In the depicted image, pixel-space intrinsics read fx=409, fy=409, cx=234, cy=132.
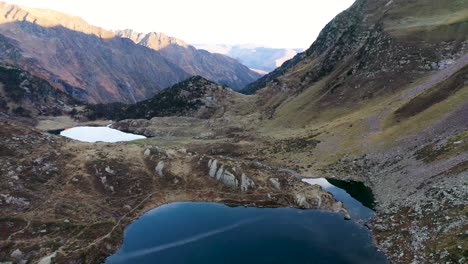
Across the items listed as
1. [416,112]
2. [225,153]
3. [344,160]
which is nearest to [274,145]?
[225,153]

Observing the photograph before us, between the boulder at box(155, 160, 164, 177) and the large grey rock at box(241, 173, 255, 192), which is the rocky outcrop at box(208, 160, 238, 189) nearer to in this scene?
the large grey rock at box(241, 173, 255, 192)

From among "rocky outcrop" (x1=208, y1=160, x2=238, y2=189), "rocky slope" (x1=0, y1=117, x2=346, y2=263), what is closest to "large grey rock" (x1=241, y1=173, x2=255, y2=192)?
"rocky slope" (x1=0, y1=117, x2=346, y2=263)

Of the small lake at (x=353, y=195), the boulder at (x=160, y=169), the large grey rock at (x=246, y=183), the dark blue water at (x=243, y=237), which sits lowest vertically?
the small lake at (x=353, y=195)

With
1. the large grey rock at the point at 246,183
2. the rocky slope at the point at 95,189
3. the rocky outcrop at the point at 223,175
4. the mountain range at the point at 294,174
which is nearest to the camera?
the mountain range at the point at 294,174

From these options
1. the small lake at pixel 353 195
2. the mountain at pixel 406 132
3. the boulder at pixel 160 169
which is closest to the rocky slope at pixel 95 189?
the boulder at pixel 160 169

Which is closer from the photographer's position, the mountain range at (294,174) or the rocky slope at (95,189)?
the mountain range at (294,174)

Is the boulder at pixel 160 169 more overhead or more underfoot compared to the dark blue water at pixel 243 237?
more overhead

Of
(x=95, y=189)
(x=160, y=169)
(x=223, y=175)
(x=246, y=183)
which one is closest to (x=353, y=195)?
(x=246, y=183)

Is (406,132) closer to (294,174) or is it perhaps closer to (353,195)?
(353,195)

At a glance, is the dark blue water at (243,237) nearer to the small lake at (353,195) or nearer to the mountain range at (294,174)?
the mountain range at (294,174)
